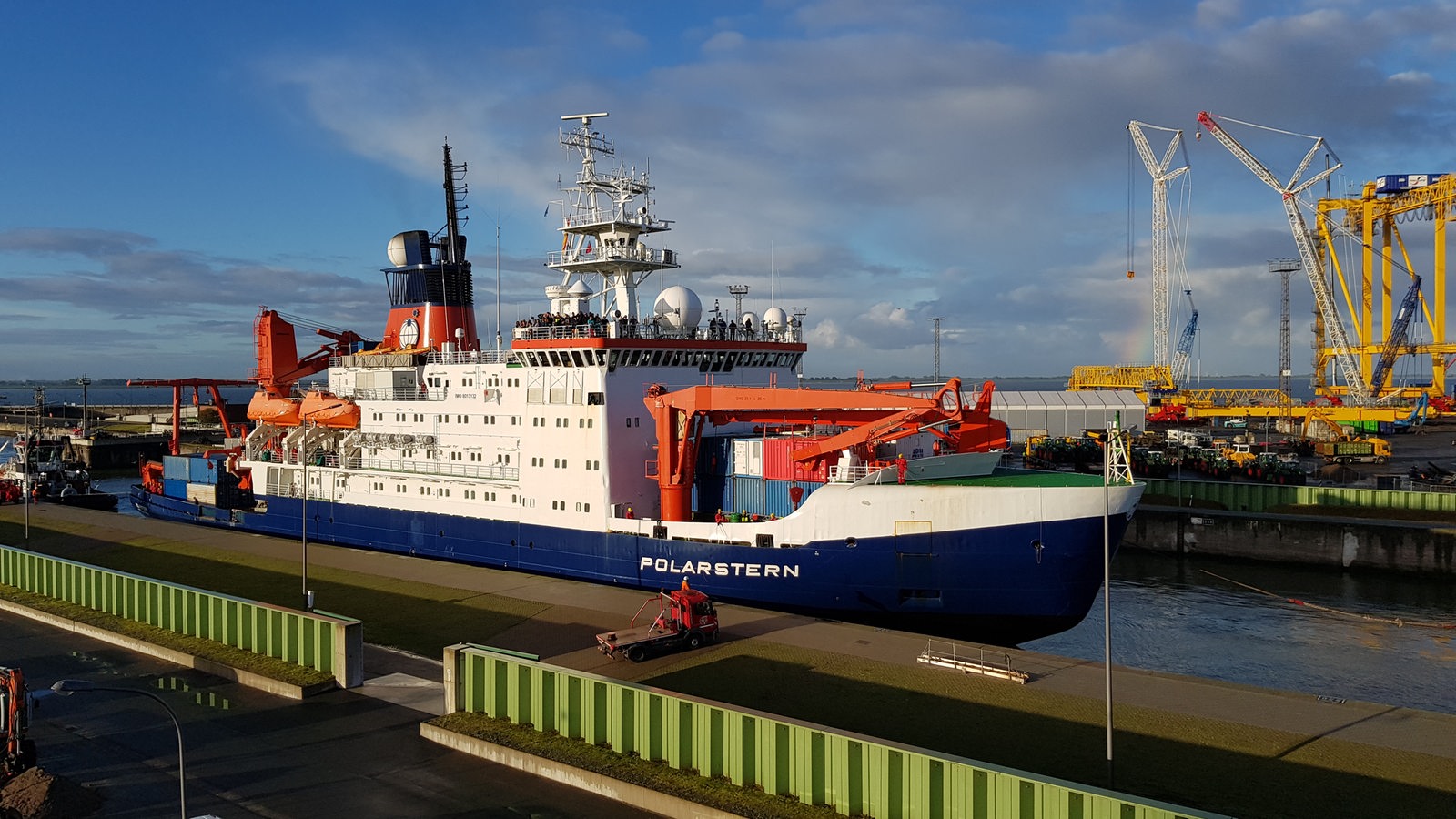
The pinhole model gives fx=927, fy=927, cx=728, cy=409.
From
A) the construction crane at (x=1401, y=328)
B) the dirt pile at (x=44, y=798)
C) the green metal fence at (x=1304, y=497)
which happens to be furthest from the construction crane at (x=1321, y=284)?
the dirt pile at (x=44, y=798)

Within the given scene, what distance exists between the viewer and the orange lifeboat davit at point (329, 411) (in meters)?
36.2

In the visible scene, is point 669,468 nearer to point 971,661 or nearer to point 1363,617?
point 971,661

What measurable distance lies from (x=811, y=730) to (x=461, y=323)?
29636 millimetres

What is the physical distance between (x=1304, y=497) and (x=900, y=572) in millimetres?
29896

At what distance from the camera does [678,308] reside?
27.8 meters

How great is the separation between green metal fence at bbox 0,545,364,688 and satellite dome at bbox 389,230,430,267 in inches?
689

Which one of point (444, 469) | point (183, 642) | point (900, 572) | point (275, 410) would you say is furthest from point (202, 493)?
point (900, 572)

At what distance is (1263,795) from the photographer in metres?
12.2

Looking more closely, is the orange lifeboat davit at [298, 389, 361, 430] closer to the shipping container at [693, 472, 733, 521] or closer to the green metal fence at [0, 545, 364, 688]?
the green metal fence at [0, 545, 364, 688]

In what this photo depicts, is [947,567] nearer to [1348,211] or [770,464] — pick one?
[770,464]

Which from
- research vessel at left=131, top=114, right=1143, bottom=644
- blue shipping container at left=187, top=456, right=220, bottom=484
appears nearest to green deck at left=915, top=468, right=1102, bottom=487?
research vessel at left=131, top=114, right=1143, bottom=644

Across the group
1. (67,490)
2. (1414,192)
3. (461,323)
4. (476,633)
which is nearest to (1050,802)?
(476,633)

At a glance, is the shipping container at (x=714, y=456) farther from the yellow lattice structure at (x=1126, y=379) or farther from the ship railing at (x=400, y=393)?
the yellow lattice structure at (x=1126, y=379)

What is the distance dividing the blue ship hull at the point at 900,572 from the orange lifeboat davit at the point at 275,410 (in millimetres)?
17976
